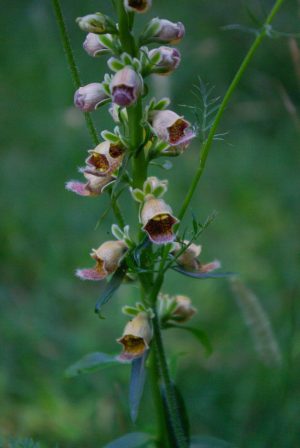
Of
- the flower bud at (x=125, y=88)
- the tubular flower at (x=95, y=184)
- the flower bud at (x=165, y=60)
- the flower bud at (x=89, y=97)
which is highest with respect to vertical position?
the flower bud at (x=165, y=60)

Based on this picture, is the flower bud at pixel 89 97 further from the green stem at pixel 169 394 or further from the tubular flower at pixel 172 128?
the green stem at pixel 169 394

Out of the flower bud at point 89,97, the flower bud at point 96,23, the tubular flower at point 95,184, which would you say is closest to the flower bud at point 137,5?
the flower bud at point 96,23

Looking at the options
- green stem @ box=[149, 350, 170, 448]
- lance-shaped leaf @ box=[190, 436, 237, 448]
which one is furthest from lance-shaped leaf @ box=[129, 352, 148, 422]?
lance-shaped leaf @ box=[190, 436, 237, 448]

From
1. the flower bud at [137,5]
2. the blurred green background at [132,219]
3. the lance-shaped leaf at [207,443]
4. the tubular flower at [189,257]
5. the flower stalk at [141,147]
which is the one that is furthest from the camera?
the blurred green background at [132,219]

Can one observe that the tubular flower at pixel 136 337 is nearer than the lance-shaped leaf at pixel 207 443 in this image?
Yes

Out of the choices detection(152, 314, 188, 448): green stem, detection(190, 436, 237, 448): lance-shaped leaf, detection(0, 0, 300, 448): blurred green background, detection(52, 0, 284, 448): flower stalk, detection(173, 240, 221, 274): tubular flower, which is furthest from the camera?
detection(0, 0, 300, 448): blurred green background

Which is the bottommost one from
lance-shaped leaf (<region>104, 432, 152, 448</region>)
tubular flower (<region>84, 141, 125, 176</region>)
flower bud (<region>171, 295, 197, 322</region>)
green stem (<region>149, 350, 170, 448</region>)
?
lance-shaped leaf (<region>104, 432, 152, 448</region>)

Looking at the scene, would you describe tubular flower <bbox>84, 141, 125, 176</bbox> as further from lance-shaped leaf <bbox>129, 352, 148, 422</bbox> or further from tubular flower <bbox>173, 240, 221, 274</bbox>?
lance-shaped leaf <bbox>129, 352, 148, 422</bbox>
